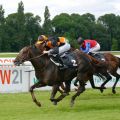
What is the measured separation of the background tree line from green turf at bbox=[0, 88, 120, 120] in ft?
280

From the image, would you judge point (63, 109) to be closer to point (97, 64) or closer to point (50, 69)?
point (50, 69)

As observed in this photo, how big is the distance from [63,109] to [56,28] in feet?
361

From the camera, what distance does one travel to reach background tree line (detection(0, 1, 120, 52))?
106 metres

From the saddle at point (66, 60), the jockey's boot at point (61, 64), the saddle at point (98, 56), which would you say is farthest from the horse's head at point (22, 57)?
the saddle at point (98, 56)

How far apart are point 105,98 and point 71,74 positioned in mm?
2893

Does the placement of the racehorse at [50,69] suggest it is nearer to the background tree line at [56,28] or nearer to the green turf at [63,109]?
the green turf at [63,109]

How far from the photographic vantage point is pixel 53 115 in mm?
11734

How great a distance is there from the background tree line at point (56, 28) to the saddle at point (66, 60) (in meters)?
87.2

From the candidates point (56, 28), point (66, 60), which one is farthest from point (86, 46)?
point (56, 28)

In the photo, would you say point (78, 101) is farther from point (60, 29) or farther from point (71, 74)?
point (60, 29)

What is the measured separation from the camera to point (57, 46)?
45.8 feet

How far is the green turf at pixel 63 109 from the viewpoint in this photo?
11375 millimetres

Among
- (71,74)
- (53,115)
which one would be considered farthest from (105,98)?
(53,115)

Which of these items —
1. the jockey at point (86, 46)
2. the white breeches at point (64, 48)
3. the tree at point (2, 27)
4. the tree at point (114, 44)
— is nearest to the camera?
the white breeches at point (64, 48)
